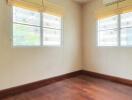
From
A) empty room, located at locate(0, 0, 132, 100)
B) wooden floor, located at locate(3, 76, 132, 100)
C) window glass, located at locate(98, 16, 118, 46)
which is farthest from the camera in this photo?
window glass, located at locate(98, 16, 118, 46)

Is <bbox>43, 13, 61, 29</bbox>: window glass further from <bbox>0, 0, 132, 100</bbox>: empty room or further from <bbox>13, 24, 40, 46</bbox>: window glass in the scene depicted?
<bbox>13, 24, 40, 46</bbox>: window glass

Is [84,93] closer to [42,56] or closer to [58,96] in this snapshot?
[58,96]

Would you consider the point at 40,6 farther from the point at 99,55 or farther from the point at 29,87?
the point at 99,55

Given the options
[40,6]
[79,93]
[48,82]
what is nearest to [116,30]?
[79,93]

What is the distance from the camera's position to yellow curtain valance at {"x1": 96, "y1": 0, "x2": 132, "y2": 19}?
9.44 feet

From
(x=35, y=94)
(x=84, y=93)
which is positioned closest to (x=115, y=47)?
(x=84, y=93)

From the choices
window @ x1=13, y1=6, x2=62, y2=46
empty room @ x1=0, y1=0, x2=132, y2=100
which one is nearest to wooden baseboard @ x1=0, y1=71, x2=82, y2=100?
empty room @ x1=0, y1=0, x2=132, y2=100

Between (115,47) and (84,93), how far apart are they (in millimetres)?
1628

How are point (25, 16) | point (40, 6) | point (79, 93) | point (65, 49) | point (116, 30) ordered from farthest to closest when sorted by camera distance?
point (65, 49)
point (116, 30)
point (40, 6)
point (25, 16)
point (79, 93)

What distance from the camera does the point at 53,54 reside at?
3221 mm

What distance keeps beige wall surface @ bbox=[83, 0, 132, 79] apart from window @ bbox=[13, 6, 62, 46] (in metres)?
1.10

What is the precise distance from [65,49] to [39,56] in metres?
0.97

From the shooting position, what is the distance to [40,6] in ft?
9.35

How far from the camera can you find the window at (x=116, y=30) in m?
2.98
